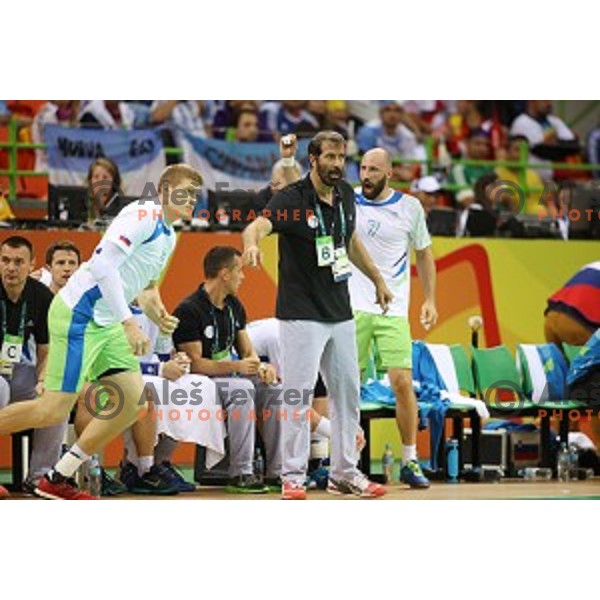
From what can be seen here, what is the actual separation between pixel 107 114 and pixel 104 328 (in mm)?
4169

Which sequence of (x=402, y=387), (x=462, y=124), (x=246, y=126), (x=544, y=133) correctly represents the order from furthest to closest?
(x=462, y=124)
(x=544, y=133)
(x=246, y=126)
(x=402, y=387)

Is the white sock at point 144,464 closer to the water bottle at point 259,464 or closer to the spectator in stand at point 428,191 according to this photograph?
the water bottle at point 259,464

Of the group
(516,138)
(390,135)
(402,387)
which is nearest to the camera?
(402,387)

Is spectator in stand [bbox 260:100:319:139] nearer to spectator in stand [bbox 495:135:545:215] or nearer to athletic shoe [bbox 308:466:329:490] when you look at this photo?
spectator in stand [bbox 495:135:545:215]

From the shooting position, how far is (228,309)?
895 cm

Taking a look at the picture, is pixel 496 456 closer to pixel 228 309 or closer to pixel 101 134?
pixel 228 309

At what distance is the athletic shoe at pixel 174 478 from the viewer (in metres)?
8.76

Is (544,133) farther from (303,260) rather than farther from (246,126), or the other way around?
(303,260)

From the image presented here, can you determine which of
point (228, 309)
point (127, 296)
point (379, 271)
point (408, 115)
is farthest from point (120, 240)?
point (408, 115)

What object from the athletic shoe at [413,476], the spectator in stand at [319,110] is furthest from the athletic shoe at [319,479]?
the spectator in stand at [319,110]

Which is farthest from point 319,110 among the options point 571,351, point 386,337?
point 386,337

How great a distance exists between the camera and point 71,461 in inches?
324

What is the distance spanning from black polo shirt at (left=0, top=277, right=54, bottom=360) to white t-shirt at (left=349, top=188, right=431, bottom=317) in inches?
70.6

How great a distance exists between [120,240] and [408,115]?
6539 millimetres
